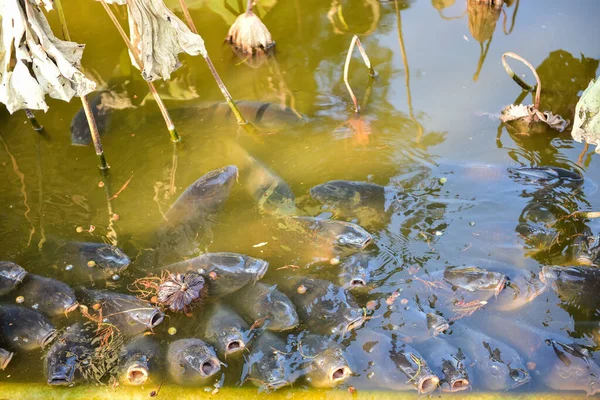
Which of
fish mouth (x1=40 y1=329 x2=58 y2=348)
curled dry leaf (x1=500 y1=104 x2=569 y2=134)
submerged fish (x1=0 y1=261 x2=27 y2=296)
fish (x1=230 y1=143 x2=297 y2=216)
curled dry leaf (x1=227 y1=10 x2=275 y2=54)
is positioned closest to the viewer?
fish mouth (x1=40 y1=329 x2=58 y2=348)

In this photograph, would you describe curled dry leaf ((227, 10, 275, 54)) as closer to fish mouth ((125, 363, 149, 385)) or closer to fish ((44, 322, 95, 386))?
fish ((44, 322, 95, 386))

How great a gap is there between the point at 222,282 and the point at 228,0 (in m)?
4.34

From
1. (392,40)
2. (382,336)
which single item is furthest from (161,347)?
(392,40)

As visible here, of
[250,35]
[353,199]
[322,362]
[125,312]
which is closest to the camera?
[322,362]

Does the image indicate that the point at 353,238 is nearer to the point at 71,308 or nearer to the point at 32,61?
the point at 71,308

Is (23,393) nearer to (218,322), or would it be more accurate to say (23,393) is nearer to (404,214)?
(218,322)

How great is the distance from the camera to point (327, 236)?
3713 millimetres

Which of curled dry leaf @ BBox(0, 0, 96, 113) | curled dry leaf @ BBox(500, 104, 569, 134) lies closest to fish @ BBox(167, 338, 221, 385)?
curled dry leaf @ BBox(0, 0, 96, 113)

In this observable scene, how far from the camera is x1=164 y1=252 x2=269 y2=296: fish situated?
3521mm

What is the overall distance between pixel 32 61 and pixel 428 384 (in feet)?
10.3

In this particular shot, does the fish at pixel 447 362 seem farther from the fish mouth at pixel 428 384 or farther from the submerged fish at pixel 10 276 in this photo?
the submerged fish at pixel 10 276

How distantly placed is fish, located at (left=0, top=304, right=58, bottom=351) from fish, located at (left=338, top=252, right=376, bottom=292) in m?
1.86

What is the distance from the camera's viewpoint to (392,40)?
5723mm

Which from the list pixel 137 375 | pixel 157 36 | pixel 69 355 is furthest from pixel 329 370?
pixel 157 36
